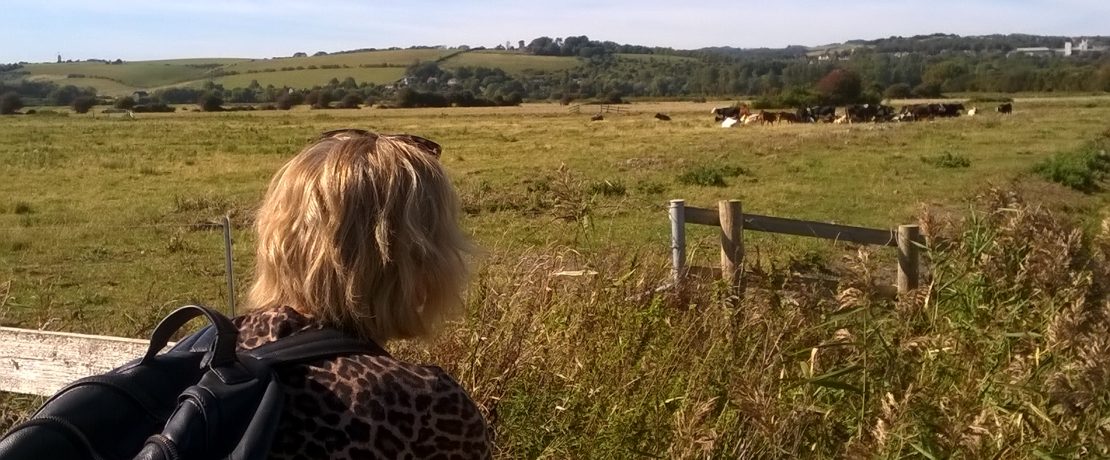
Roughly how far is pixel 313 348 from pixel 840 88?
2713 inches

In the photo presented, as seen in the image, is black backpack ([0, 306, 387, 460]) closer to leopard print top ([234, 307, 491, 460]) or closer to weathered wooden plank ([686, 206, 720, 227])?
leopard print top ([234, 307, 491, 460])

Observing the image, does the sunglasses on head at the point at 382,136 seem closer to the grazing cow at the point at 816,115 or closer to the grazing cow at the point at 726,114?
the grazing cow at the point at 726,114

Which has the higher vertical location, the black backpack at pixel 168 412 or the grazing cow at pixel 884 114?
the black backpack at pixel 168 412

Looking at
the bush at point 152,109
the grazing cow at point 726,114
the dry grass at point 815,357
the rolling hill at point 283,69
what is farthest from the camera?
the rolling hill at point 283,69

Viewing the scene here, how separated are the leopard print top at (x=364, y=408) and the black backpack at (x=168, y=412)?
0.24 feet

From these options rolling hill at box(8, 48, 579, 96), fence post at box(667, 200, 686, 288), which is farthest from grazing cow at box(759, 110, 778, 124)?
rolling hill at box(8, 48, 579, 96)

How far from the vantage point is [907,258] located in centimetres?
567

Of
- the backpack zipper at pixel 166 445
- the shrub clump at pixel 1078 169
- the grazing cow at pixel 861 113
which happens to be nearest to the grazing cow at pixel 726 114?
the grazing cow at pixel 861 113

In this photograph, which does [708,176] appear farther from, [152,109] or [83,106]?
[83,106]

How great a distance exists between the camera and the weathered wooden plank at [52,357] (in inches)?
127

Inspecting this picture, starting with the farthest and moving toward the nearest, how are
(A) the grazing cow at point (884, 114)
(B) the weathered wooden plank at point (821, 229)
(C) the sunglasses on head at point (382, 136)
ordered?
(A) the grazing cow at point (884, 114) → (B) the weathered wooden plank at point (821, 229) → (C) the sunglasses on head at point (382, 136)

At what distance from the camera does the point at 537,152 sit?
89.9ft

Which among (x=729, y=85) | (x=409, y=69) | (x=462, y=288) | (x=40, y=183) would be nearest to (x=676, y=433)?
(x=462, y=288)

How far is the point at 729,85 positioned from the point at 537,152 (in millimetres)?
86114
